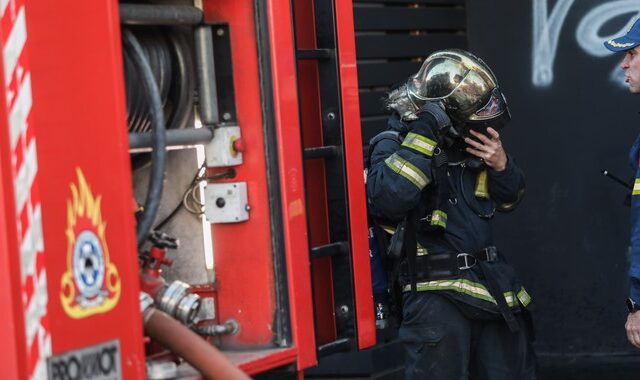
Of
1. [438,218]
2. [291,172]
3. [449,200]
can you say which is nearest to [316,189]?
[291,172]

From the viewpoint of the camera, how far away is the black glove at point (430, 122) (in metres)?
4.97

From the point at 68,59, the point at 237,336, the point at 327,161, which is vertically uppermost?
the point at 68,59

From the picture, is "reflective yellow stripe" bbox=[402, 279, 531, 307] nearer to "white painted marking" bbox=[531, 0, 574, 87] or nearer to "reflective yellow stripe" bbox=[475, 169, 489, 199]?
"reflective yellow stripe" bbox=[475, 169, 489, 199]

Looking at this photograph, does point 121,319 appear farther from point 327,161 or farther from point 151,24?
point 327,161

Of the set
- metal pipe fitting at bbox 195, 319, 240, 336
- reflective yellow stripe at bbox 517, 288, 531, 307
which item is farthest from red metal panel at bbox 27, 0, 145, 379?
reflective yellow stripe at bbox 517, 288, 531, 307

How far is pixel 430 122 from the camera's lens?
197 inches

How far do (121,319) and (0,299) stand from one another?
Answer: 0.37 metres

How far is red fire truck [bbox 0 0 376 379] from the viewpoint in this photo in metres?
2.99

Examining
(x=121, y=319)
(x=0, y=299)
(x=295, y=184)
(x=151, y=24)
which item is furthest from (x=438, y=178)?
(x=0, y=299)

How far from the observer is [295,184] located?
3.93 m

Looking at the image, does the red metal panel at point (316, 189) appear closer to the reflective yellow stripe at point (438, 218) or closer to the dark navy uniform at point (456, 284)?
the dark navy uniform at point (456, 284)

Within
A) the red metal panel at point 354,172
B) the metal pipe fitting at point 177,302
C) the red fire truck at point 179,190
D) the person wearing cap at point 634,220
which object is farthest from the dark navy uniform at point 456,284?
the metal pipe fitting at point 177,302

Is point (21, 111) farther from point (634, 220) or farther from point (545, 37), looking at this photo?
point (545, 37)

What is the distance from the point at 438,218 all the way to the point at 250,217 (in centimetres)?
133
